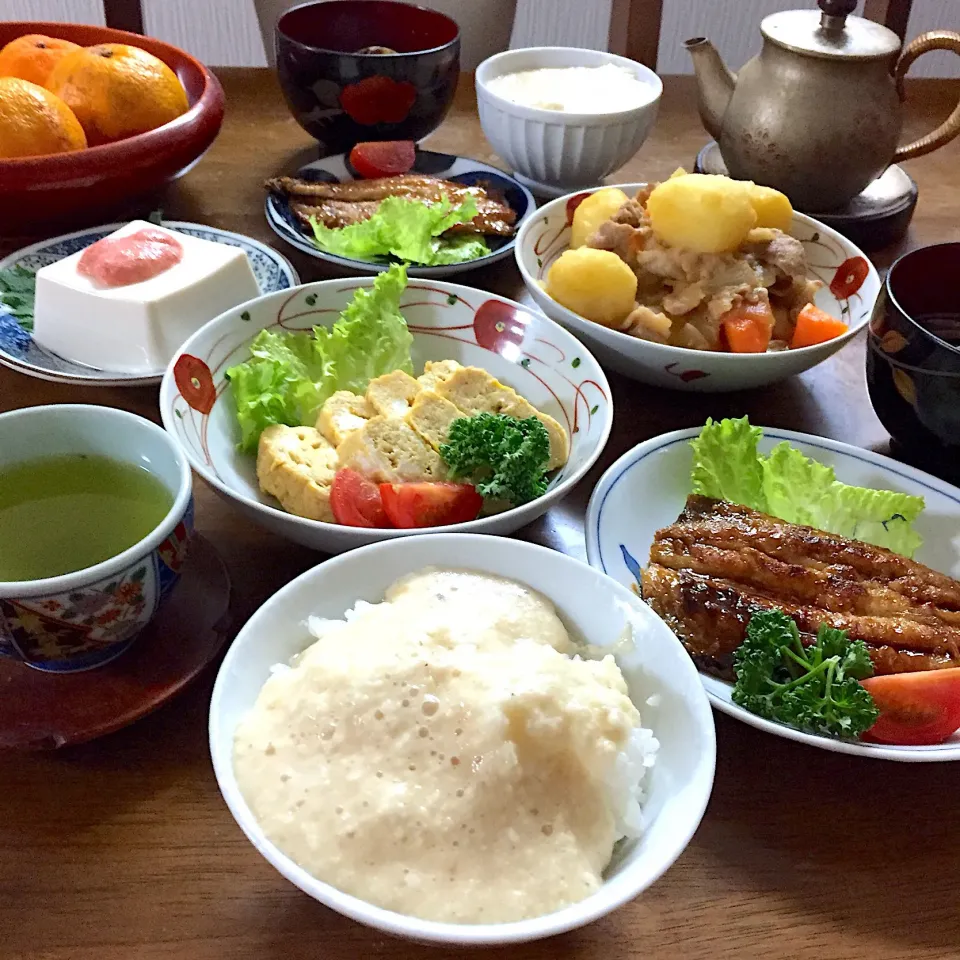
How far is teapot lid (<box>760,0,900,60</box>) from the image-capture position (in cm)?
165

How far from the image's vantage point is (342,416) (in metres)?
1.27

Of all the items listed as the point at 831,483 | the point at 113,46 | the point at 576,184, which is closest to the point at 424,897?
the point at 831,483

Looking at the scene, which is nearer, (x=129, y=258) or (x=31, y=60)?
(x=129, y=258)

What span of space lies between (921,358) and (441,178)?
3.59ft

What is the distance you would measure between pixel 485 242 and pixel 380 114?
1.48ft

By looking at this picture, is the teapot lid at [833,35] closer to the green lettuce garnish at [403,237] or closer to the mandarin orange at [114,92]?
the green lettuce garnish at [403,237]

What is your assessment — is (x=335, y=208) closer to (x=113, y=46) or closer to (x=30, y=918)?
(x=113, y=46)

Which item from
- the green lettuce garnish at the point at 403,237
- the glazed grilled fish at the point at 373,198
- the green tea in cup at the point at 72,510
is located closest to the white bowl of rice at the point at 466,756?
the green tea in cup at the point at 72,510

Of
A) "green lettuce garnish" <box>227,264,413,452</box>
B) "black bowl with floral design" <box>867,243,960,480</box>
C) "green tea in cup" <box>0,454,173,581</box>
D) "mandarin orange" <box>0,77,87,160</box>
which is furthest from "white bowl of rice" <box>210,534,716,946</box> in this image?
"mandarin orange" <box>0,77,87,160</box>

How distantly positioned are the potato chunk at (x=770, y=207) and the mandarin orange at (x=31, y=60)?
134cm

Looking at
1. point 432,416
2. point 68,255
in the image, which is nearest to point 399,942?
point 432,416

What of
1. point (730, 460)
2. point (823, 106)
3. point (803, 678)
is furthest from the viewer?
point (823, 106)

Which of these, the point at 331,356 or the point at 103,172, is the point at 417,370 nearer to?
the point at 331,356

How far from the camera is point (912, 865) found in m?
0.86
